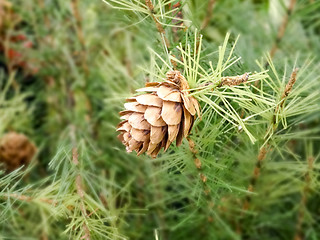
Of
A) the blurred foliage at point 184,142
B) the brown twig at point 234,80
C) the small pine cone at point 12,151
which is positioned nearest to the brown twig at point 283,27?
the blurred foliage at point 184,142

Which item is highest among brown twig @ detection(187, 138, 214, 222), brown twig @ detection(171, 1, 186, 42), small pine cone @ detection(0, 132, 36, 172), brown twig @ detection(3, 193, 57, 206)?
brown twig @ detection(171, 1, 186, 42)

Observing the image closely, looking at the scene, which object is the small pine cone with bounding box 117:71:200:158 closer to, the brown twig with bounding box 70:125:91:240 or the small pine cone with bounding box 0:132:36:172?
the brown twig with bounding box 70:125:91:240

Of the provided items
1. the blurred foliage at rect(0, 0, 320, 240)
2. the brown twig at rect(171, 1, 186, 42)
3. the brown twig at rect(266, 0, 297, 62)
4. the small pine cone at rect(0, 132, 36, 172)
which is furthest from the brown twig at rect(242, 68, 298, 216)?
the small pine cone at rect(0, 132, 36, 172)

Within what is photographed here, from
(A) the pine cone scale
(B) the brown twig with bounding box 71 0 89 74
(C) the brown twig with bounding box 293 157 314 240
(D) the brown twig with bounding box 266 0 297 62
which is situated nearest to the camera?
(A) the pine cone scale

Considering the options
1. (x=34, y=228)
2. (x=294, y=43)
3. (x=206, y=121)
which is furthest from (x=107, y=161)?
(x=294, y=43)

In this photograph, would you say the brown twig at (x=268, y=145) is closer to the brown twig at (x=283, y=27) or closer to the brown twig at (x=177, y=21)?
the brown twig at (x=177, y=21)

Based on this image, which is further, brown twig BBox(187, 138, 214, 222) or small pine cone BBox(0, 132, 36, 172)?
small pine cone BBox(0, 132, 36, 172)

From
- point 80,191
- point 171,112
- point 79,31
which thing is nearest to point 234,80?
point 171,112
